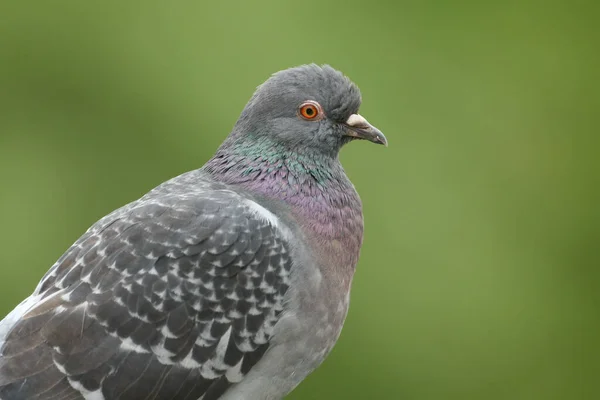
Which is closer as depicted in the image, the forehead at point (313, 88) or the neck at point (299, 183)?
the neck at point (299, 183)

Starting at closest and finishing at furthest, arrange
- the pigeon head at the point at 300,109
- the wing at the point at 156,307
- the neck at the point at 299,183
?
the wing at the point at 156,307 < the neck at the point at 299,183 < the pigeon head at the point at 300,109

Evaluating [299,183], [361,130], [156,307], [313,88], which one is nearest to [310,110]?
[313,88]

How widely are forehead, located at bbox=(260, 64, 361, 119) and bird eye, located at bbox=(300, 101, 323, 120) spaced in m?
0.02

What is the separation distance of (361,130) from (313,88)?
1.09ft

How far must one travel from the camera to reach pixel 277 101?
16.0 feet

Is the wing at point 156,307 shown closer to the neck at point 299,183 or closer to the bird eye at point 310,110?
the neck at point 299,183

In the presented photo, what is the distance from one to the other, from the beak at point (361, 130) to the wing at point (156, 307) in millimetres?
700

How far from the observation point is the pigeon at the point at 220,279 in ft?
14.0

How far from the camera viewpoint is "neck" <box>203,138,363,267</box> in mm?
4746

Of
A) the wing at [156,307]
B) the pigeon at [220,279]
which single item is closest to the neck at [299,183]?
the pigeon at [220,279]

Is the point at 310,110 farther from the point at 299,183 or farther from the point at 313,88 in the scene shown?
the point at 299,183

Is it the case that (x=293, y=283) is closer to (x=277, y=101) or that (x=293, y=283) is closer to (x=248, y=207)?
(x=248, y=207)

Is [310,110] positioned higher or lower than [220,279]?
higher

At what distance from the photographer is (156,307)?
438 centimetres
